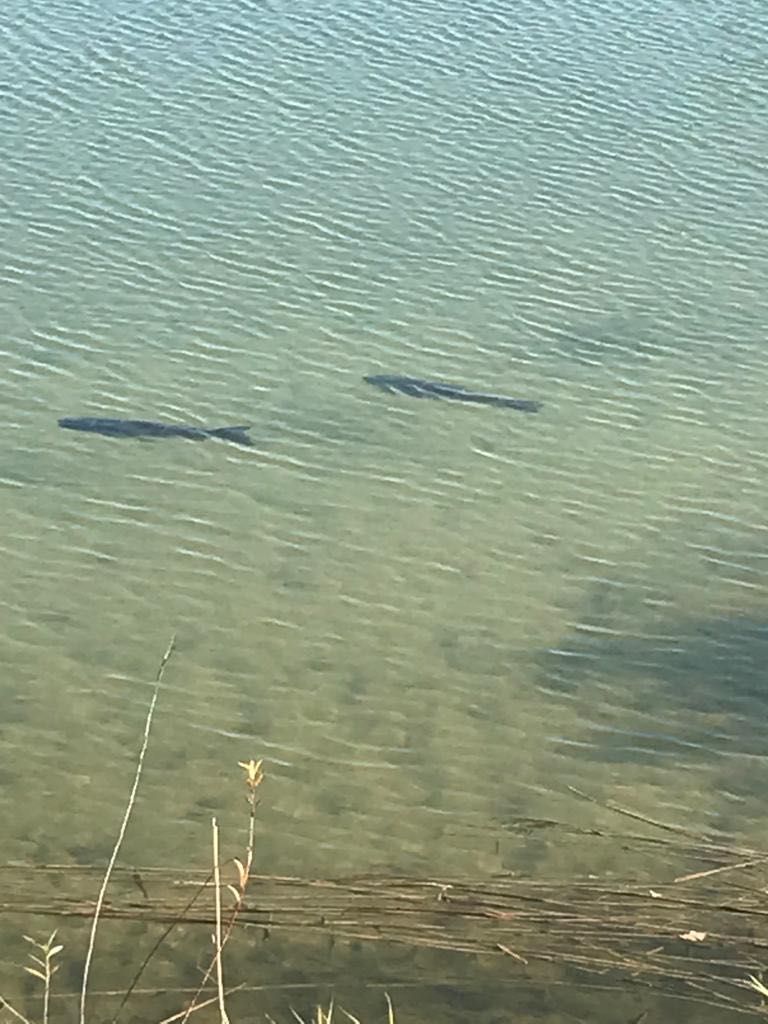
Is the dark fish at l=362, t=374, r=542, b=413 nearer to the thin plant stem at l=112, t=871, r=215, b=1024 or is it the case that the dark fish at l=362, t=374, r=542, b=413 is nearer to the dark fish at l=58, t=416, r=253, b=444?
the dark fish at l=58, t=416, r=253, b=444

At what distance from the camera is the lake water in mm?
7609

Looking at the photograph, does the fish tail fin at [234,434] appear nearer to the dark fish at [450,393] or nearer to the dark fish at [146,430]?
the dark fish at [146,430]

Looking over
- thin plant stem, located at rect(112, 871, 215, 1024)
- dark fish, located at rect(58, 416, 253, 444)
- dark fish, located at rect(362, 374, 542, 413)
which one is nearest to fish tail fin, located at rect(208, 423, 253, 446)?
dark fish, located at rect(58, 416, 253, 444)

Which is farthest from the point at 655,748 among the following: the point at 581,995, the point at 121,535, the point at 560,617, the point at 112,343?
the point at 112,343

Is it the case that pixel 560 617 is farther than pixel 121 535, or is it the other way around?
pixel 121 535

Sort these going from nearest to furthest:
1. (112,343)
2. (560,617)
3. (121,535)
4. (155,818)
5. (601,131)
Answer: (155,818) < (560,617) < (121,535) < (112,343) < (601,131)

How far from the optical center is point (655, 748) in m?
7.73

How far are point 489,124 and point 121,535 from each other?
640 cm

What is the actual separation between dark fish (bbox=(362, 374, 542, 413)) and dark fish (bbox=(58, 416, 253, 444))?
3.56 feet

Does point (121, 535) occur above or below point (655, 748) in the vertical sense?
below

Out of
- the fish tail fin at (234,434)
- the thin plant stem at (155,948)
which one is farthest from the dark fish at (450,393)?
the thin plant stem at (155,948)

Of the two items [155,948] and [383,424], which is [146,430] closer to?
[383,424]

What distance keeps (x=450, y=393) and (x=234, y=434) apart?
1.42 meters

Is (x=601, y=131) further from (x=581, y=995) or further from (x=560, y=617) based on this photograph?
(x=581, y=995)
